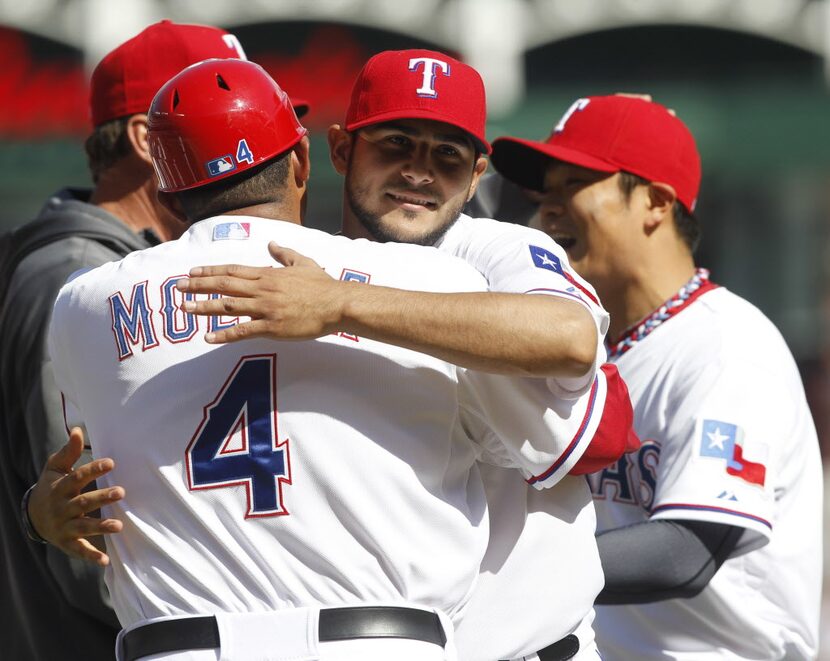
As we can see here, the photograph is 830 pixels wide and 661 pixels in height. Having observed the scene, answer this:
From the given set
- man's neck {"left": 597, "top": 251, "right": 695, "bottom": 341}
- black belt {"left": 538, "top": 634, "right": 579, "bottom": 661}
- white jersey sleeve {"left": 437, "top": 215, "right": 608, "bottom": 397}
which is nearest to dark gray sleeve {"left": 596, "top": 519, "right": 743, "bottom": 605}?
black belt {"left": 538, "top": 634, "right": 579, "bottom": 661}

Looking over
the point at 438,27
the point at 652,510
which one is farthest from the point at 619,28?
the point at 652,510

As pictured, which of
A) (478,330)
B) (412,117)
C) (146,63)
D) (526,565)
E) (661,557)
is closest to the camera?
(478,330)

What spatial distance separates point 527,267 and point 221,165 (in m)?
0.64

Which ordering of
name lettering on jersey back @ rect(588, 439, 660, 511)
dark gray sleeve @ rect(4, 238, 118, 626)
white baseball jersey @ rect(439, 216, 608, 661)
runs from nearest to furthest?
white baseball jersey @ rect(439, 216, 608, 661) < dark gray sleeve @ rect(4, 238, 118, 626) < name lettering on jersey back @ rect(588, 439, 660, 511)

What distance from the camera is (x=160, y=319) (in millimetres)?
2551

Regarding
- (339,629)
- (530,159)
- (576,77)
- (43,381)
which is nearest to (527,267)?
(339,629)

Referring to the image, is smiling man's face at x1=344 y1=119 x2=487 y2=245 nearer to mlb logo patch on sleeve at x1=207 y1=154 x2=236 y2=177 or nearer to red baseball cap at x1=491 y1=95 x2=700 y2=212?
mlb logo patch on sleeve at x1=207 y1=154 x2=236 y2=177

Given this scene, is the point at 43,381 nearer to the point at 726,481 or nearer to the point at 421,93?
the point at 421,93

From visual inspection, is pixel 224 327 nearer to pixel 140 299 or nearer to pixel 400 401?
pixel 140 299

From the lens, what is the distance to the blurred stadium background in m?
15.6

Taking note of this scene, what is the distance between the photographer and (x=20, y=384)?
336 cm

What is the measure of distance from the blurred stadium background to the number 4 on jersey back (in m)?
12.5

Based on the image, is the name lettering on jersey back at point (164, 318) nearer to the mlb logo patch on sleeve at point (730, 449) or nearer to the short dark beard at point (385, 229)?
the short dark beard at point (385, 229)

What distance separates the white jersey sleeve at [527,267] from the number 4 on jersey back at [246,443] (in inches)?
19.8
